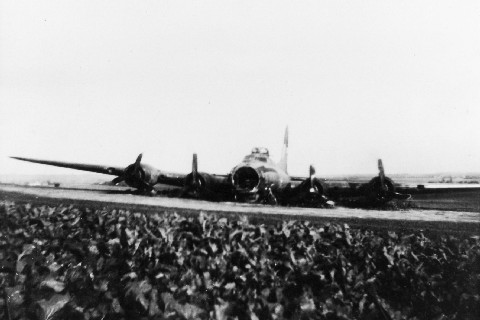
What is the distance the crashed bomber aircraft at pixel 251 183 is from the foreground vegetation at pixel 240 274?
1837 cm

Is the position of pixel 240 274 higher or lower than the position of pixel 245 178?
lower

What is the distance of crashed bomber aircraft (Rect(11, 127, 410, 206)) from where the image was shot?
2345cm

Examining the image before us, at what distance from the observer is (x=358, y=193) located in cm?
2556

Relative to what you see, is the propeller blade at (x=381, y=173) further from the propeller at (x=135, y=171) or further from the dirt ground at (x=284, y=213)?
the propeller at (x=135, y=171)

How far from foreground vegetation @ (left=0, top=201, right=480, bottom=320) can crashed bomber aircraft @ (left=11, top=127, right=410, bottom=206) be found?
1837cm

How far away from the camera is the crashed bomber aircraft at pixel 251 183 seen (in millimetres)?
23453

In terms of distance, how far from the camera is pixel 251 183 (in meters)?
23.8

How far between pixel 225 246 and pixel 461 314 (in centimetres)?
245

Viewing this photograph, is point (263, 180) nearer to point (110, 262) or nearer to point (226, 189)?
point (226, 189)

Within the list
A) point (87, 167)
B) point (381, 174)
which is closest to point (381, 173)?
A: point (381, 174)

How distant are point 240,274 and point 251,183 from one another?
19658 millimetres

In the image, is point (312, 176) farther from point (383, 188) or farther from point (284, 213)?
point (284, 213)

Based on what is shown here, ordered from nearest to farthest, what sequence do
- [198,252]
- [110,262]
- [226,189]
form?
[110,262], [198,252], [226,189]

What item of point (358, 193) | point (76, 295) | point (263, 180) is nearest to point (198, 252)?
point (76, 295)
